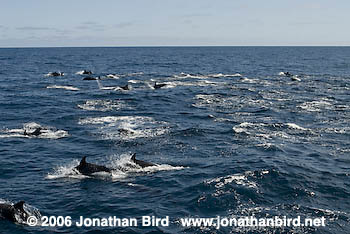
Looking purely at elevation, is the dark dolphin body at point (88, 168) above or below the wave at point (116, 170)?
above

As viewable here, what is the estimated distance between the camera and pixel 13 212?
19875 mm

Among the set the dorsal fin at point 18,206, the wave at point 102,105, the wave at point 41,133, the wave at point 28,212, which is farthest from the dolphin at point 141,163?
the wave at point 102,105

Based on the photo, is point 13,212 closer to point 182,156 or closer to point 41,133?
point 182,156

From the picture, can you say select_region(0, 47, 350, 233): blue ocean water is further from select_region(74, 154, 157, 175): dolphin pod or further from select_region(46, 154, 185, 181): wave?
select_region(74, 154, 157, 175): dolphin pod

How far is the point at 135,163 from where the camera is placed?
27.8 meters

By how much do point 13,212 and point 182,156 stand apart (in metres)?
14.4

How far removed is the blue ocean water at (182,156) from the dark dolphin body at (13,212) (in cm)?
65

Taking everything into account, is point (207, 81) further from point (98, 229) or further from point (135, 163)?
point (98, 229)

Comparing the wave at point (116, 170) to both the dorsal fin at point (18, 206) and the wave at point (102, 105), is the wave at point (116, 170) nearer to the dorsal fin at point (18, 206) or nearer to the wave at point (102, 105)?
the dorsal fin at point (18, 206)

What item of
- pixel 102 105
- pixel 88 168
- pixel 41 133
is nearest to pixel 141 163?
pixel 88 168

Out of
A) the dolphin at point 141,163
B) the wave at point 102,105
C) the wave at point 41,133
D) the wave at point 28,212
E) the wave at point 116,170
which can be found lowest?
the wave at point 28,212

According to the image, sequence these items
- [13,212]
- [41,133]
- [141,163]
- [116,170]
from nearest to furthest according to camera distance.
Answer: [13,212] < [116,170] < [141,163] < [41,133]

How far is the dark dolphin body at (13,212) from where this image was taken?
19688 millimetres

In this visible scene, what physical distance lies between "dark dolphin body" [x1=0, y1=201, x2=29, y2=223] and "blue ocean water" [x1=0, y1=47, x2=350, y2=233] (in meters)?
0.65
